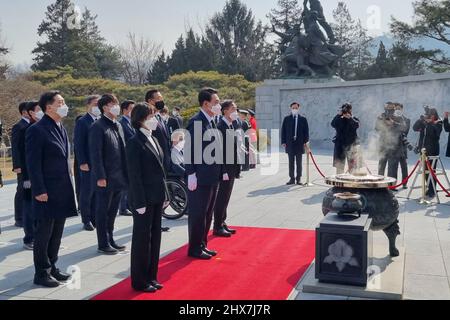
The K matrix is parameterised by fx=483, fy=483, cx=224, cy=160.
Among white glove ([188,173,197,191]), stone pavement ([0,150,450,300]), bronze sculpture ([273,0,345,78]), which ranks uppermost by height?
bronze sculpture ([273,0,345,78])

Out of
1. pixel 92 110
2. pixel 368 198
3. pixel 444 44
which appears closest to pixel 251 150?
pixel 92 110

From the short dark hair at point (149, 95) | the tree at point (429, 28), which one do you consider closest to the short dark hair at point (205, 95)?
the short dark hair at point (149, 95)

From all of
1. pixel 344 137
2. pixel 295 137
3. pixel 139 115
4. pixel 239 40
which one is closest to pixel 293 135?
pixel 295 137

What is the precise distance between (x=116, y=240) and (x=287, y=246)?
2.19 metres

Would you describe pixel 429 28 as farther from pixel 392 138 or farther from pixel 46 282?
pixel 46 282

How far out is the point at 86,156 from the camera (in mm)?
6320

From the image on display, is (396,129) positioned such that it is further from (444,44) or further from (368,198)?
(444,44)

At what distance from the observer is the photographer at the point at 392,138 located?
9.32m

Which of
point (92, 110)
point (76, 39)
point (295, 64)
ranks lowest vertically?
point (92, 110)

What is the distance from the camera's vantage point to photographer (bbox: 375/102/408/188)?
30.6ft

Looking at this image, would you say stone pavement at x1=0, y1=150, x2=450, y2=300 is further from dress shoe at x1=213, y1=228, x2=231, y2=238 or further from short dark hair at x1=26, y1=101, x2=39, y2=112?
short dark hair at x1=26, y1=101, x2=39, y2=112

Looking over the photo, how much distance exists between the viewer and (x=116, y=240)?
20.4 ft

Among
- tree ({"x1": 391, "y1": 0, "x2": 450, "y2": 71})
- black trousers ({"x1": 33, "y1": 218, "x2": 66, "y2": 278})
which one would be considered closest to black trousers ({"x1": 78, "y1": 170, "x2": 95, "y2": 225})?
black trousers ({"x1": 33, "y1": 218, "x2": 66, "y2": 278})

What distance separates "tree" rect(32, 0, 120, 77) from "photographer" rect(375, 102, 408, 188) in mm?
27031
